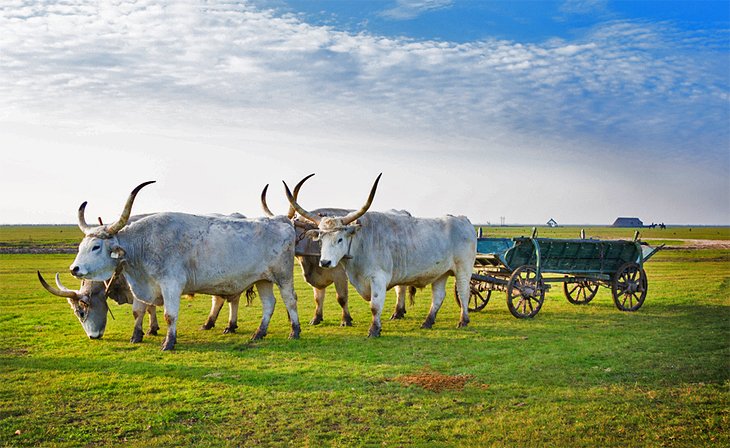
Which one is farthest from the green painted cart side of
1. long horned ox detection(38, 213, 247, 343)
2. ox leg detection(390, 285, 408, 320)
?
long horned ox detection(38, 213, 247, 343)

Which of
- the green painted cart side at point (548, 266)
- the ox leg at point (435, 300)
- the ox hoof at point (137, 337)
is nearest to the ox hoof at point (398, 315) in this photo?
the ox leg at point (435, 300)

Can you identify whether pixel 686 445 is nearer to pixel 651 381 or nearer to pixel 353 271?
pixel 651 381

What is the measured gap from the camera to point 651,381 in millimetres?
8469

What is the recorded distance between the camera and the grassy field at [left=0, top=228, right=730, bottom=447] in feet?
21.5

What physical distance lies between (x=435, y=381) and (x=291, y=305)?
14.8ft

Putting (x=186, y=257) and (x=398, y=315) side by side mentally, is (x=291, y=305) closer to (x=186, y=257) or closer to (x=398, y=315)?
(x=186, y=257)

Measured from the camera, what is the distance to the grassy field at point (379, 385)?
655 centimetres

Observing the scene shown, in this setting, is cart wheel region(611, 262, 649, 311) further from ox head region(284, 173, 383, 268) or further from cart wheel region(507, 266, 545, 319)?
ox head region(284, 173, 383, 268)

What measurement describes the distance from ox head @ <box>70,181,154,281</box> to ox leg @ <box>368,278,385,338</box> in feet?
15.8

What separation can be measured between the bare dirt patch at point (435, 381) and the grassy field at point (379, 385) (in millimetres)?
39

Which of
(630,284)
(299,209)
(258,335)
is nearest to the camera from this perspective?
(258,335)

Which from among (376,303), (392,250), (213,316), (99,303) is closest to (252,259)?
(213,316)

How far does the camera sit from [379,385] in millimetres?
8336

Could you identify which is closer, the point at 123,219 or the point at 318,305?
the point at 123,219
